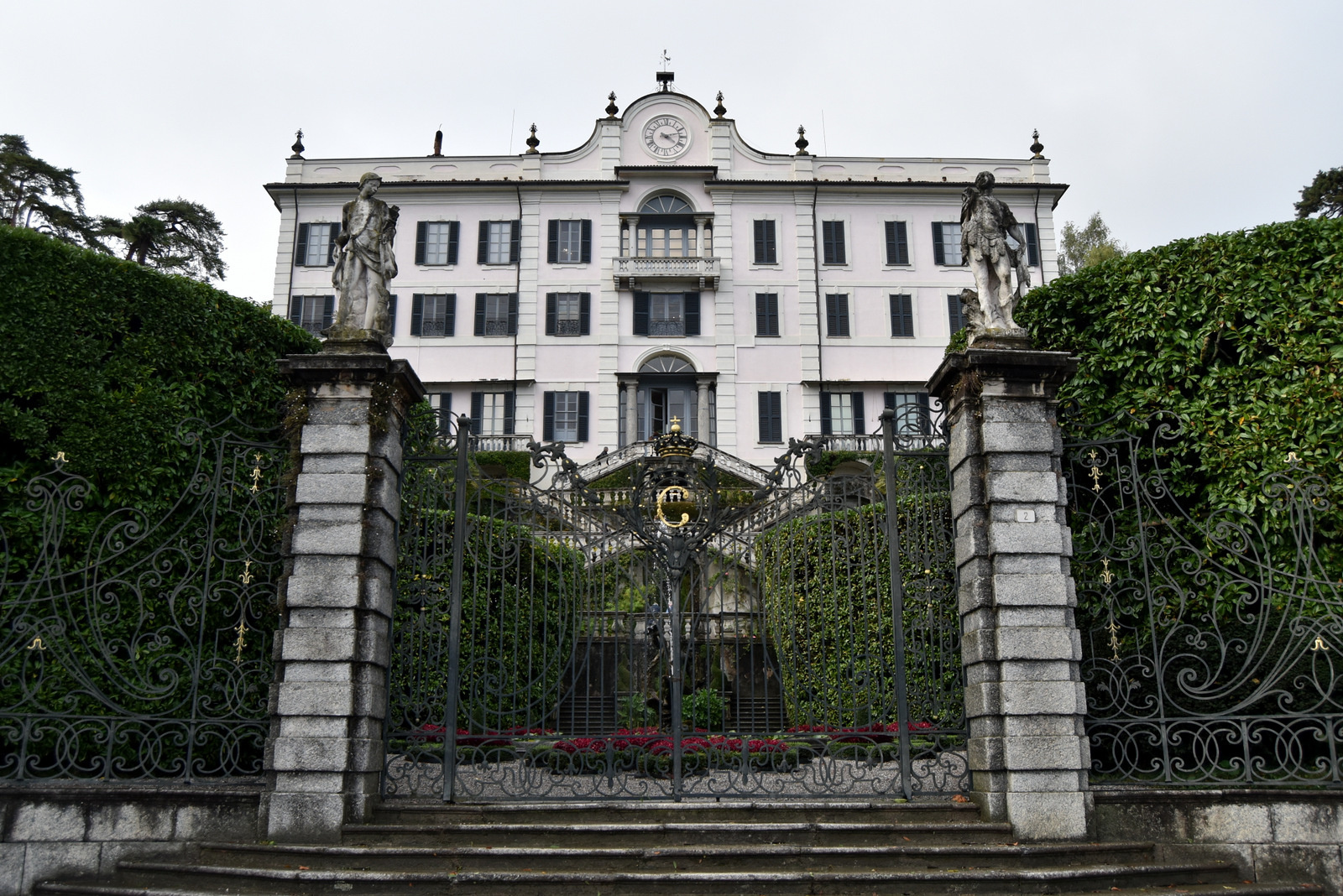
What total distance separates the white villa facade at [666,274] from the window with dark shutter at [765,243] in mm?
57

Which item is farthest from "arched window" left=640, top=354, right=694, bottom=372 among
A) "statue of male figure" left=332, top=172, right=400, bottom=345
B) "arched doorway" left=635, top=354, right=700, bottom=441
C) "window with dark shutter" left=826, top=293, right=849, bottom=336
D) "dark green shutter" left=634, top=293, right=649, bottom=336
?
"statue of male figure" left=332, top=172, right=400, bottom=345

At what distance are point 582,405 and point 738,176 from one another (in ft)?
31.7

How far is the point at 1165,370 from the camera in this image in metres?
9.98

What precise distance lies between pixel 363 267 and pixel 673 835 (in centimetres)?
595

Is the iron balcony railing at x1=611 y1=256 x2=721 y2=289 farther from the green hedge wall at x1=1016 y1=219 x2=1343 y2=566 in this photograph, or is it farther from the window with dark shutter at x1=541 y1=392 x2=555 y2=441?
the green hedge wall at x1=1016 y1=219 x2=1343 y2=566

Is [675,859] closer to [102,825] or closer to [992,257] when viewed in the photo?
[102,825]

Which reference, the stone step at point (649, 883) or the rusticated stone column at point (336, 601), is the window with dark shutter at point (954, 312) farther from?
the stone step at point (649, 883)

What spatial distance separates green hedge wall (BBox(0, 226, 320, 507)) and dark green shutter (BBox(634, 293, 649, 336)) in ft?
71.3

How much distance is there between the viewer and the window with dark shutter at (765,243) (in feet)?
106

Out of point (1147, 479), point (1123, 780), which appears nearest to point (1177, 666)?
point (1123, 780)

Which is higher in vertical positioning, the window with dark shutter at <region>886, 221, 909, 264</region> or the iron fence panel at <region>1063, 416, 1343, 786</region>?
the window with dark shutter at <region>886, 221, 909, 264</region>

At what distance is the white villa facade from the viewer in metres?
31.1

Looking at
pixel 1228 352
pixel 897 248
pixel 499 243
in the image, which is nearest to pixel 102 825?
pixel 1228 352

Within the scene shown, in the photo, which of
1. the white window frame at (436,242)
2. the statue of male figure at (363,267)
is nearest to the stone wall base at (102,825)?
the statue of male figure at (363,267)
